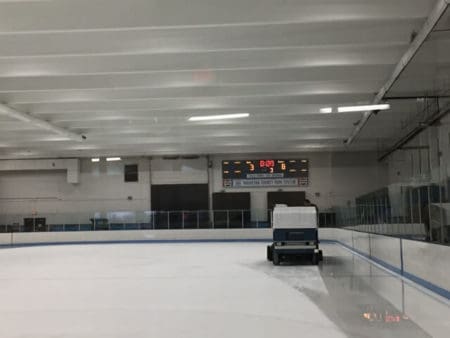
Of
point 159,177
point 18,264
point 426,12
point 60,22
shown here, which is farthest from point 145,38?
point 159,177

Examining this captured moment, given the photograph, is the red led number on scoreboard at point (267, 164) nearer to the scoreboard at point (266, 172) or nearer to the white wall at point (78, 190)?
the scoreboard at point (266, 172)

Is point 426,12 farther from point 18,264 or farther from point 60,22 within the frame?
point 18,264

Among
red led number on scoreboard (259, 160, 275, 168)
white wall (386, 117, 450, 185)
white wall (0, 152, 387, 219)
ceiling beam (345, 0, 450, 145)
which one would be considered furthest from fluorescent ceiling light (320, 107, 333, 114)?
white wall (0, 152, 387, 219)

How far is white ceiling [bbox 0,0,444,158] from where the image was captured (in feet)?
27.2

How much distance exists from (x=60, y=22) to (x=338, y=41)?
16.1 ft

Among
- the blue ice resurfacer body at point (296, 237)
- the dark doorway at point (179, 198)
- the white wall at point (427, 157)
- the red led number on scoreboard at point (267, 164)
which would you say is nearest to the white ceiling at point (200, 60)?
the white wall at point (427, 157)

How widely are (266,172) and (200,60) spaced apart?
1560 cm

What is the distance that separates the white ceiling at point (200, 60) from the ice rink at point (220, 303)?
3861 mm

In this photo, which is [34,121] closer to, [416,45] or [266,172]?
[416,45]

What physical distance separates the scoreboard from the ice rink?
1420 centimetres

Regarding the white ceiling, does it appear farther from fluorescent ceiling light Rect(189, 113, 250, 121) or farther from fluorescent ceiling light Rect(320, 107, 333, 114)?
fluorescent ceiling light Rect(189, 113, 250, 121)

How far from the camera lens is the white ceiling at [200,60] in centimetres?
829

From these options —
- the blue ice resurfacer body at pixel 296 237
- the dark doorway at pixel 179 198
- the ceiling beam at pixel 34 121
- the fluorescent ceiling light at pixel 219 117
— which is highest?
the fluorescent ceiling light at pixel 219 117

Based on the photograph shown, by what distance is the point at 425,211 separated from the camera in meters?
8.62
